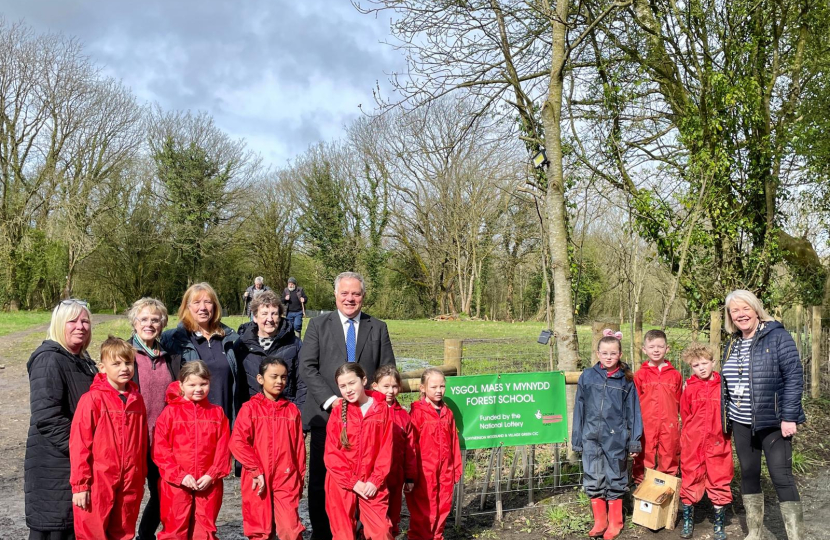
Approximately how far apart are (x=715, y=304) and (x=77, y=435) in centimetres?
881

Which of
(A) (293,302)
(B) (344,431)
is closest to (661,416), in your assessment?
(B) (344,431)

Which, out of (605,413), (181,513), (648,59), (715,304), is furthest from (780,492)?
(648,59)

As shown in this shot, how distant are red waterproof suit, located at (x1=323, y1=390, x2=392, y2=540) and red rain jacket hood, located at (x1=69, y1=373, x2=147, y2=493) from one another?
1.15m

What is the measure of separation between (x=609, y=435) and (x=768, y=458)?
3.49 feet

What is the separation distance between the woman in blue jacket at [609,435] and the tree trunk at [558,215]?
141 centimetres

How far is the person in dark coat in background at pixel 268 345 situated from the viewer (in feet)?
15.0

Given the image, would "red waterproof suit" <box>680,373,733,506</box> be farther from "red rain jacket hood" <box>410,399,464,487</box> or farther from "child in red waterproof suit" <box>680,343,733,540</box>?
"red rain jacket hood" <box>410,399,464,487</box>

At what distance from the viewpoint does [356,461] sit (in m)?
4.02

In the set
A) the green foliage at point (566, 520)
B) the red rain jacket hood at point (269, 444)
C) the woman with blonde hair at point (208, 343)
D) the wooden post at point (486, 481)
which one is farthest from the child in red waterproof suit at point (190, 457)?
the green foliage at point (566, 520)

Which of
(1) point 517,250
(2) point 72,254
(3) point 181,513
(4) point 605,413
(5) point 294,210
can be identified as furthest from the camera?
(5) point 294,210

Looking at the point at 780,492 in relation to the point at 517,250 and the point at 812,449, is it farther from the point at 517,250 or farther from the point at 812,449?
the point at 517,250

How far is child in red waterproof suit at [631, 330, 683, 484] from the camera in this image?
5.17 m

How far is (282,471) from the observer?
13.2 feet

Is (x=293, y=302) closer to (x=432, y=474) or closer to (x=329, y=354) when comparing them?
(x=329, y=354)
